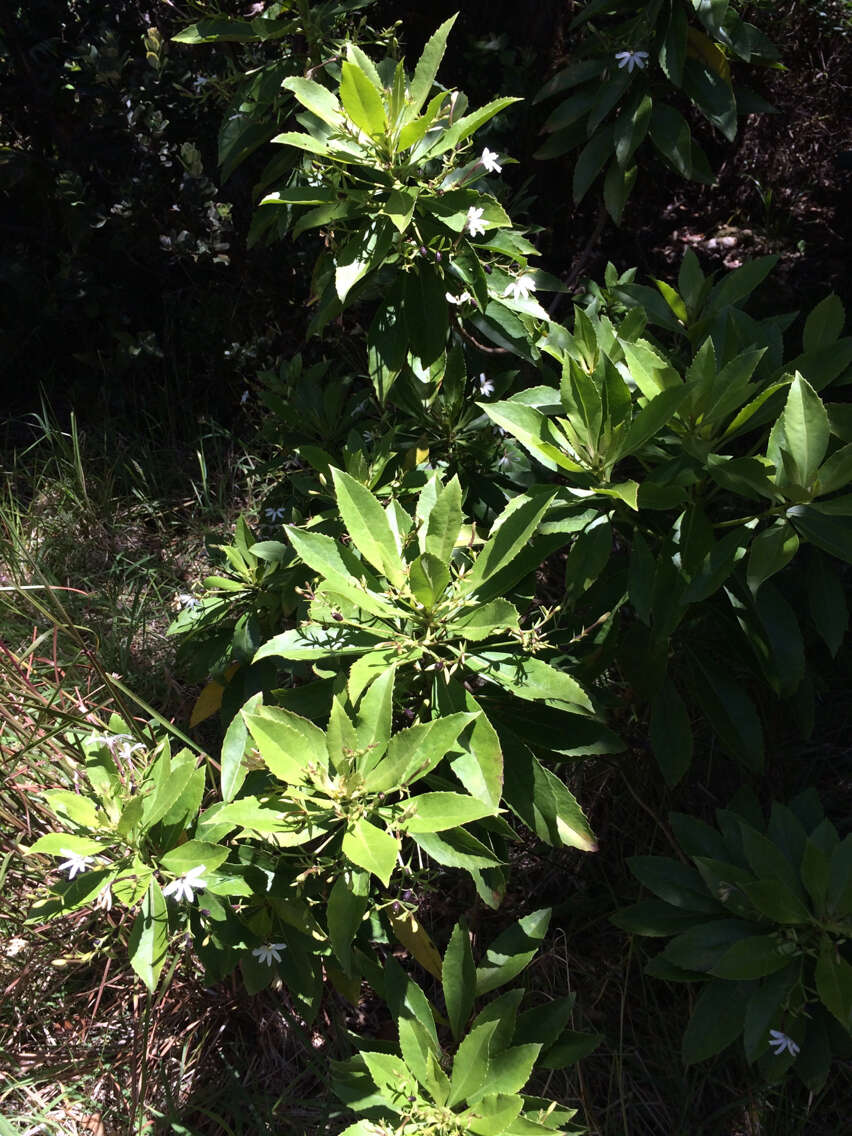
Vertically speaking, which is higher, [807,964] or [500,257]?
[500,257]

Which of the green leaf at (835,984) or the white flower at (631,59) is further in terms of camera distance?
the white flower at (631,59)

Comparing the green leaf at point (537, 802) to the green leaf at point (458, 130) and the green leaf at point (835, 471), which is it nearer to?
the green leaf at point (835, 471)

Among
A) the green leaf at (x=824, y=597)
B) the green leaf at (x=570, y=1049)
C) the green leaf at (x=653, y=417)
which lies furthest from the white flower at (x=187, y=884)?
the green leaf at (x=824, y=597)

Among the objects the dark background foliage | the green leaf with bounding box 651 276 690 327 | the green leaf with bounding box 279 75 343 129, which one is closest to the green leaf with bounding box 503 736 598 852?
the green leaf with bounding box 651 276 690 327

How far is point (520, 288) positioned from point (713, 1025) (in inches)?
53.8

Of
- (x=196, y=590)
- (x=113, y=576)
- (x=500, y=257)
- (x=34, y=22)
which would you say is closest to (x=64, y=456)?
(x=113, y=576)

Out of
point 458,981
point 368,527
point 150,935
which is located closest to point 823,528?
point 368,527

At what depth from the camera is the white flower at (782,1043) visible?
5.25 feet

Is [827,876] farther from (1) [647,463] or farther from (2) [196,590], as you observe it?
(2) [196,590]

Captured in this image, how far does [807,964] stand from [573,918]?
Result: 620mm

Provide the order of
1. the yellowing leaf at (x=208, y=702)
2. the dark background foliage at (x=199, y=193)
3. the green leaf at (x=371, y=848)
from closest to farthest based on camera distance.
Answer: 1. the green leaf at (x=371, y=848)
2. the yellowing leaf at (x=208, y=702)
3. the dark background foliage at (x=199, y=193)

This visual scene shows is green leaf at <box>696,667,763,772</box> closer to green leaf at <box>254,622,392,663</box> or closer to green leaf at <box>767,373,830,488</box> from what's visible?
green leaf at <box>767,373,830,488</box>

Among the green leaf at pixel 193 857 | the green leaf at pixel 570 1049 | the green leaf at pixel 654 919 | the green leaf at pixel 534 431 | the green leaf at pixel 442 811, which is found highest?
the green leaf at pixel 534 431

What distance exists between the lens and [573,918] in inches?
87.7
